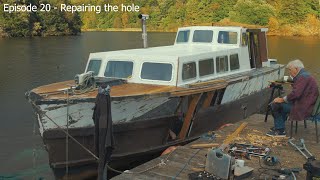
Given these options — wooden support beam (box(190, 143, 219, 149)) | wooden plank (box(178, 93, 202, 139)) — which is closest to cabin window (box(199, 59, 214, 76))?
wooden plank (box(178, 93, 202, 139))

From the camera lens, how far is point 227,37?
51.3 ft

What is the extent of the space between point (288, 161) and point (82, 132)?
516 centimetres

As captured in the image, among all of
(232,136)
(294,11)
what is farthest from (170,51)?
(294,11)

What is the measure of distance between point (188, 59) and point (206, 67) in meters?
1.21

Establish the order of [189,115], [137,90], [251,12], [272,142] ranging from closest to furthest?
[272,142] < [137,90] < [189,115] < [251,12]

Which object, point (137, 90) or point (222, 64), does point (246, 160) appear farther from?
point (222, 64)

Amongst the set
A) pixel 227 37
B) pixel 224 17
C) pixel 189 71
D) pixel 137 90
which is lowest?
pixel 137 90

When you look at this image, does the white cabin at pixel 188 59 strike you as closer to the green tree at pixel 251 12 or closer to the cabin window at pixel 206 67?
the cabin window at pixel 206 67

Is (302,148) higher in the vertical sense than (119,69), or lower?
lower

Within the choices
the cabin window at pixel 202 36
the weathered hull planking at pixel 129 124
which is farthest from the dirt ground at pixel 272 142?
the cabin window at pixel 202 36

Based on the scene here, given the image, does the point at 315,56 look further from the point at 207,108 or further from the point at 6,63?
the point at 207,108

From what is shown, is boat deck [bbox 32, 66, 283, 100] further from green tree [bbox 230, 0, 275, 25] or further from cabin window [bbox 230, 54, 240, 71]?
green tree [bbox 230, 0, 275, 25]

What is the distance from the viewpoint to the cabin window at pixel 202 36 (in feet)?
52.5

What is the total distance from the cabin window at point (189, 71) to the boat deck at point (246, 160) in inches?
84.0
